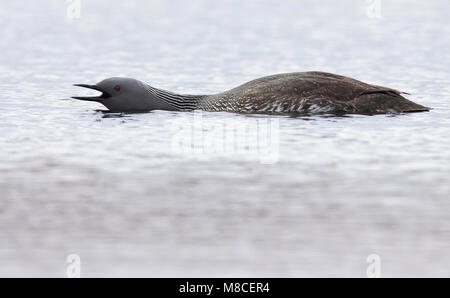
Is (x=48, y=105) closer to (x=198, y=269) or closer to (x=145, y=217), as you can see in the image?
(x=145, y=217)

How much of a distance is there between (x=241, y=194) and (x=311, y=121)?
4462mm

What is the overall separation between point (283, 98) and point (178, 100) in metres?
1.55

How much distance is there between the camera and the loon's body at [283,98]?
543 inches

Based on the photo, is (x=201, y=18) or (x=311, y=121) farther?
(x=201, y=18)

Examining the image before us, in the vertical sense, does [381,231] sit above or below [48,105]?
below

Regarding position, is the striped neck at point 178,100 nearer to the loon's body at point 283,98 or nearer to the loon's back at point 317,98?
the loon's body at point 283,98

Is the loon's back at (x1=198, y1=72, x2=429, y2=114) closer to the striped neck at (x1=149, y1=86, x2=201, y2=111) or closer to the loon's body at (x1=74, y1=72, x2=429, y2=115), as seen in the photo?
the loon's body at (x1=74, y1=72, x2=429, y2=115)

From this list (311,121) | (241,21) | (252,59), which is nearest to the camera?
(311,121)

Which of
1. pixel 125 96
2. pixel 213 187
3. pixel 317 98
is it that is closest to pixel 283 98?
pixel 317 98

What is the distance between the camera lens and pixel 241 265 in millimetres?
6969

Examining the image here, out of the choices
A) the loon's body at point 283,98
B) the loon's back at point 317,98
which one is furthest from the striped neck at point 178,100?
the loon's back at point 317,98
